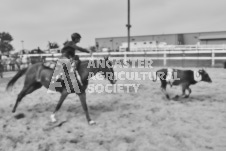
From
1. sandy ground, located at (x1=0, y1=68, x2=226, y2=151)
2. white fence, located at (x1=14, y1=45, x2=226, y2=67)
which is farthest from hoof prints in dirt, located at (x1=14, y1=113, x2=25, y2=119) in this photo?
white fence, located at (x1=14, y1=45, x2=226, y2=67)

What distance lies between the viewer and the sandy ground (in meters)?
3.76

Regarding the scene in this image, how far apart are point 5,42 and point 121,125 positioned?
63.0m

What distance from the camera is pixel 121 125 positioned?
15.5 ft

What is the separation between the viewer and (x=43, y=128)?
465 centimetres

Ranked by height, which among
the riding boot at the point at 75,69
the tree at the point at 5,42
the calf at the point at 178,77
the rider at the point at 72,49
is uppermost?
the tree at the point at 5,42

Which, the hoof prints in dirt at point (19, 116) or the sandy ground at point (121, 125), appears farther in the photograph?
the hoof prints in dirt at point (19, 116)

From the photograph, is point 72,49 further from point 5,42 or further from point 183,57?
point 5,42

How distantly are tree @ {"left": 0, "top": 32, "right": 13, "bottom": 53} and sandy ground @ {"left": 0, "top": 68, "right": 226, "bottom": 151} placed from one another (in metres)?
56.8

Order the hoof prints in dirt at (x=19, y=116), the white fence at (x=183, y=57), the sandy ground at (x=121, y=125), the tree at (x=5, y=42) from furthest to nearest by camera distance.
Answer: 1. the tree at (x=5, y=42)
2. the white fence at (x=183, y=57)
3. the hoof prints in dirt at (x=19, y=116)
4. the sandy ground at (x=121, y=125)

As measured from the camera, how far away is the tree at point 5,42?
57.9 meters

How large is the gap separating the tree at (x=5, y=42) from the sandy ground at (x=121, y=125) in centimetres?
5680

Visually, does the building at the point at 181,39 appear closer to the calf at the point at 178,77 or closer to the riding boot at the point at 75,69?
the calf at the point at 178,77

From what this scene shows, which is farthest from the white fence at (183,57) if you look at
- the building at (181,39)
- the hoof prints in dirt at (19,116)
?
the building at (181,39)

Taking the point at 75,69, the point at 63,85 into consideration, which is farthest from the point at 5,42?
the point at 75,69
